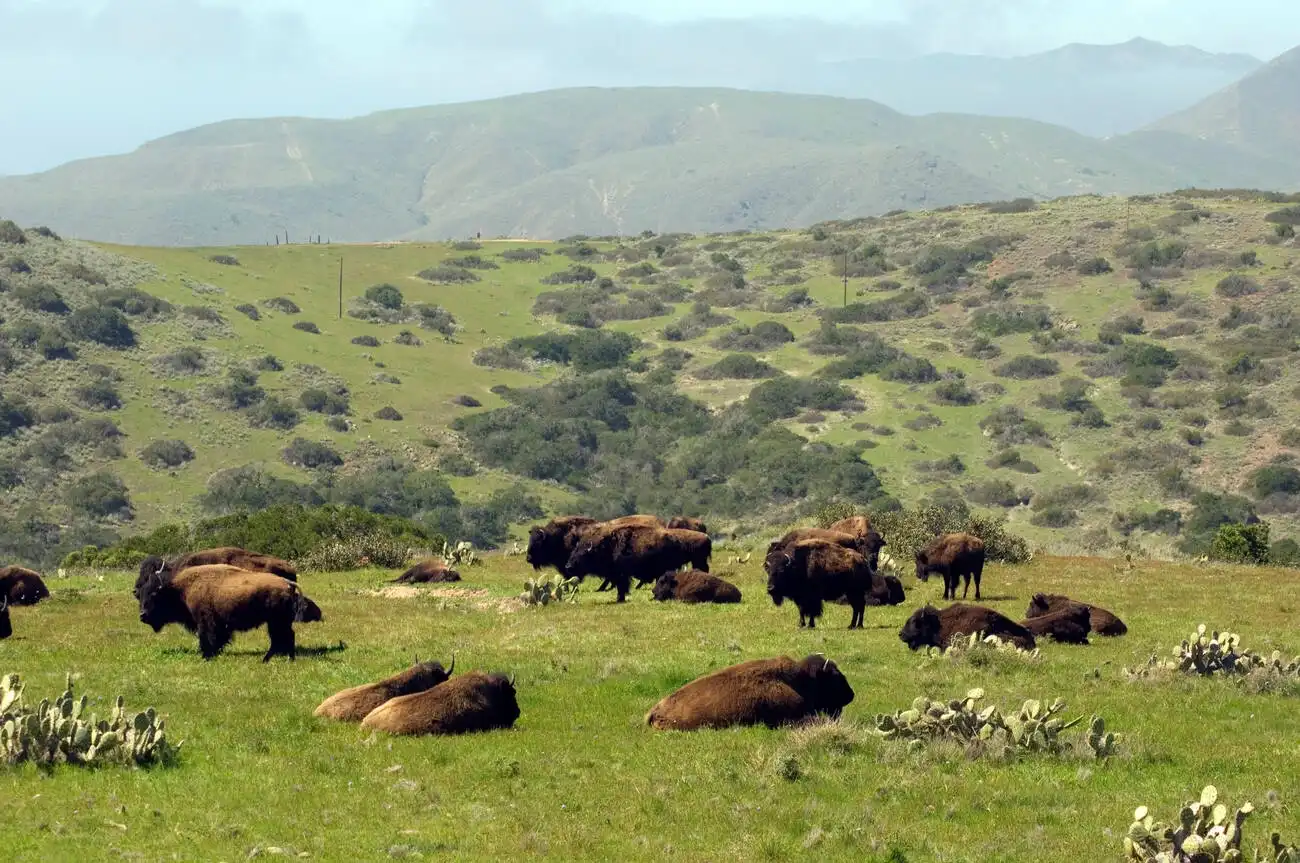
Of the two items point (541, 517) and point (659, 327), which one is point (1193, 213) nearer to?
point (659, 327)

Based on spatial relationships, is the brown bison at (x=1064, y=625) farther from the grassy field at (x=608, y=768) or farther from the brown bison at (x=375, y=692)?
the brown bison at (x=375, y=692)

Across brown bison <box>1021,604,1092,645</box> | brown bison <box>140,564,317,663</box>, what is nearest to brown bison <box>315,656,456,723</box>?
brown bison <box>140,564,317,663</box>

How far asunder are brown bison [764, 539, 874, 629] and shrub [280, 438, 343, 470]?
193 feet

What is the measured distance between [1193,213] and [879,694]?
10951 cm

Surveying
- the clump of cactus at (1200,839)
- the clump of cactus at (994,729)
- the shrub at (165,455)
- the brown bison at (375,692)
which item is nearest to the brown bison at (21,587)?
the brown bison at (375,692)

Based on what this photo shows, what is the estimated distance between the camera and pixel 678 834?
12102 millimetres

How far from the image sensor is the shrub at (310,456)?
3167 inches

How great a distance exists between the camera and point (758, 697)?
16.2 metres

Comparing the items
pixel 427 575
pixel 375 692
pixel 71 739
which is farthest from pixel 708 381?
pixel 71 739

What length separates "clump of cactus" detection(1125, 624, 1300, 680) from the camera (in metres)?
19.2

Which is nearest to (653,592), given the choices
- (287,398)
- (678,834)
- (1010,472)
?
(678,834)

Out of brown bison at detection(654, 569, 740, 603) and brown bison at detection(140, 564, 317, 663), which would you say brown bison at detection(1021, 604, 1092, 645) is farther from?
brown bison at detection(140, 564, 317, 663)

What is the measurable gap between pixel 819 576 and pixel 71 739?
14.0 meters

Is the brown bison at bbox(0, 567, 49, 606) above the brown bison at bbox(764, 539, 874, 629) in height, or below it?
below
